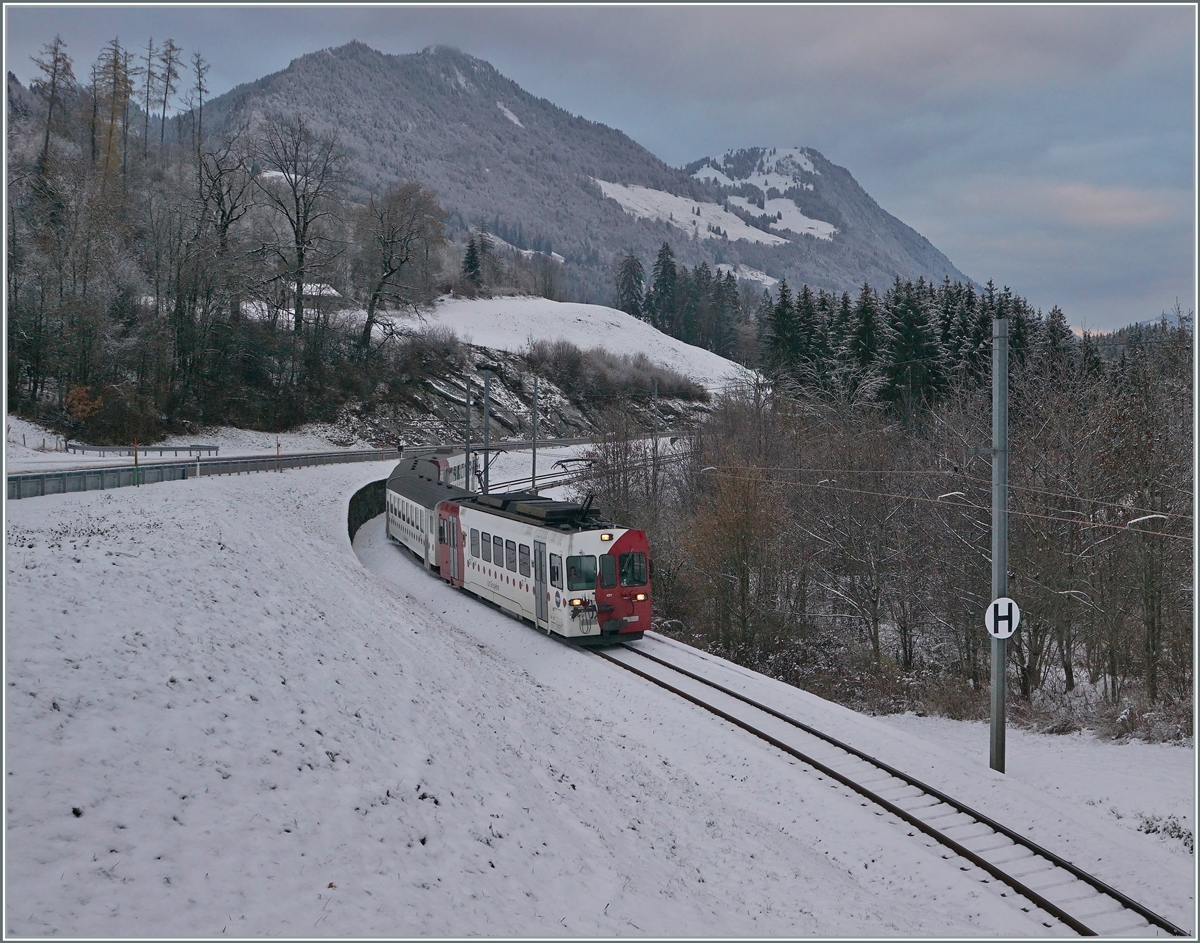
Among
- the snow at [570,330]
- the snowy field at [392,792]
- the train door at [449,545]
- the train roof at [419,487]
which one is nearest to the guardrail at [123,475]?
the snowy field at [392,792]

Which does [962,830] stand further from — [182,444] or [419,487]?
[182,444]

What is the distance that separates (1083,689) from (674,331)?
10543 centimetres

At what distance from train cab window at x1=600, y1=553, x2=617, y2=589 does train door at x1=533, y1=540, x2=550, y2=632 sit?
153 centimetres

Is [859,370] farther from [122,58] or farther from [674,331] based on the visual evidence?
[674,331]

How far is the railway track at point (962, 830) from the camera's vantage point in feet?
29.7

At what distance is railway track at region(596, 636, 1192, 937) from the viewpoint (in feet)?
29.7

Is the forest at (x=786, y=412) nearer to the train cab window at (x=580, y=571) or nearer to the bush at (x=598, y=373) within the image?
the bush at (x=598, y=373)

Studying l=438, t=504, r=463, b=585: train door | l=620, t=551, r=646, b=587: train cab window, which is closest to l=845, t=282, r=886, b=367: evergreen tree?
l=438, t=504, r=463, b=585: train door

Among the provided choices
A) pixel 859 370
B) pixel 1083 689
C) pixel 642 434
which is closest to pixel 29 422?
pixel 642 434

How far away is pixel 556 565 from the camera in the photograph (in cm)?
2067

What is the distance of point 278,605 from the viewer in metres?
13.2

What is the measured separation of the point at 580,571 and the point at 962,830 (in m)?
10.9

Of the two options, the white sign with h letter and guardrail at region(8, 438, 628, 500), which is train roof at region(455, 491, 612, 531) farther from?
guardrail at region(8, 438, 628, 500)

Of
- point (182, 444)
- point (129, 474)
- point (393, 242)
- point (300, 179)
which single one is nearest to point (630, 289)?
point (393, 242)
